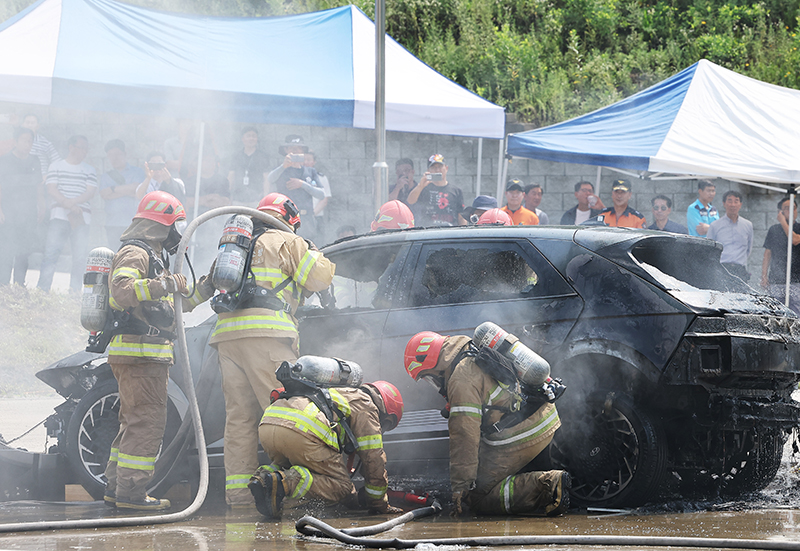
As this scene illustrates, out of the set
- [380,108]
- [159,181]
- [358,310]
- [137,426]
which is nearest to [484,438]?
[358,310]

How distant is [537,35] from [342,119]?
377 inches

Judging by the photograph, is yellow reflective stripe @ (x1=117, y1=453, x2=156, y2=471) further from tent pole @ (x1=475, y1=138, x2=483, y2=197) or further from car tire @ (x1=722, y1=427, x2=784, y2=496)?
tent pole @ (x1=475, y1=138, x2=483, y2=197)

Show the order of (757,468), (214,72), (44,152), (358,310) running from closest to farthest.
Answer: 1. (757,468)
2. (358,310)
3. (214,72)
4. (44,152)

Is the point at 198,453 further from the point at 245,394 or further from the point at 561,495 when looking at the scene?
the point at 561,495

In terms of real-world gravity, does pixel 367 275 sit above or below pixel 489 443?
above

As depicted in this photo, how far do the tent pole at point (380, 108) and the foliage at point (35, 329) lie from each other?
4.06 meters

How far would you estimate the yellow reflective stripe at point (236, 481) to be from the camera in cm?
493

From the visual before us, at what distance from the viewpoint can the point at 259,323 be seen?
16.4ft

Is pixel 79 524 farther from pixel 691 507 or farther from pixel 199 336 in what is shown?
pixel 691 507

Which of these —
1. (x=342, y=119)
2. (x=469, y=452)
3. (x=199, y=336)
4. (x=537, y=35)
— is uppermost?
(x=537, y=35)

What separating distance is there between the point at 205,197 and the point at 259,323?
18.3 feet

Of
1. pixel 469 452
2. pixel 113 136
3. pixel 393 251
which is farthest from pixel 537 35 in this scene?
pixel 469 452

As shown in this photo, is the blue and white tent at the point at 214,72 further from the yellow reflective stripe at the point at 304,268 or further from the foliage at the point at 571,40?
the foliage at the point at 571,40

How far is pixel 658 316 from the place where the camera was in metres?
4.50
